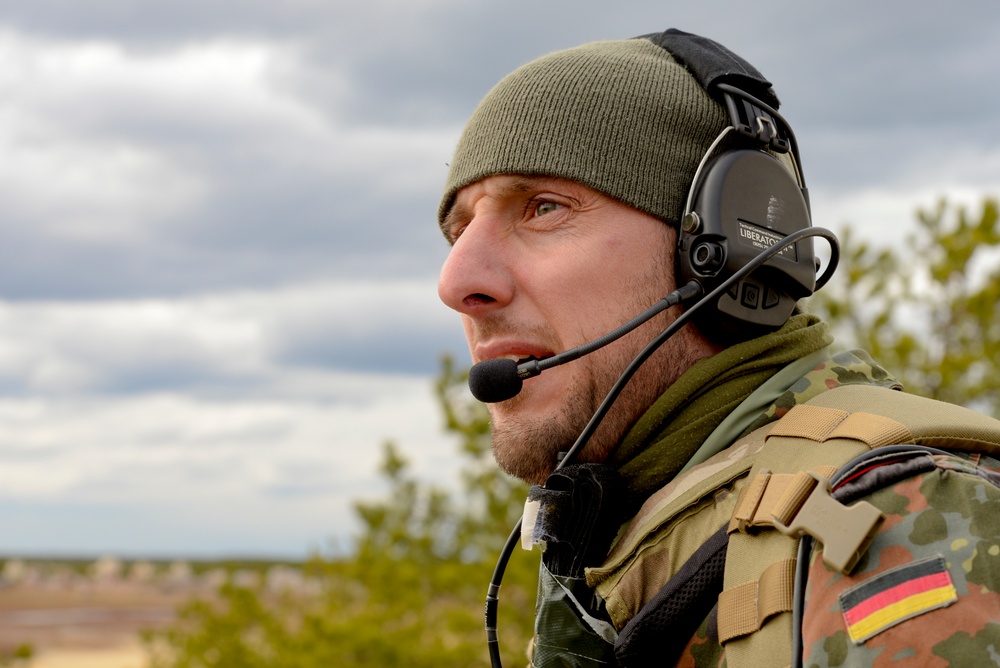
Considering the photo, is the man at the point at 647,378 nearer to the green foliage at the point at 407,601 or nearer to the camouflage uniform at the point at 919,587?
the camouflage uniform at the point at 919,587

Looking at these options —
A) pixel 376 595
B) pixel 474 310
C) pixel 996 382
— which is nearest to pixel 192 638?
pixel 376 595

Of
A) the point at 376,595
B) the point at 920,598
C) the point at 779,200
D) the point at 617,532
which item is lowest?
the point at 376,595

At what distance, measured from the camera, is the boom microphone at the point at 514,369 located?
6.93 feet

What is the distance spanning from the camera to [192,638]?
16.7m

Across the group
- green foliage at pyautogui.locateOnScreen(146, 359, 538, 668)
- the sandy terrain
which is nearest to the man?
green foliage at pyautogui.locateOnScreen(146, 359, 538, 668)

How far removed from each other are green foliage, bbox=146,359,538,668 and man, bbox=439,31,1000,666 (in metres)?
9.14

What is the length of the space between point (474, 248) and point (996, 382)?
460 inches

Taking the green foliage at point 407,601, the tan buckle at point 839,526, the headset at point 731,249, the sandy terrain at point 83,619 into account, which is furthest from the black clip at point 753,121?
the sandy terrain at point 83,619

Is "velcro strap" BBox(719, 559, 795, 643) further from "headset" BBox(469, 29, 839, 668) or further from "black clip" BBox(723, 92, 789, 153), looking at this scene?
"black clip" BBox(723, 92, 789, 153)

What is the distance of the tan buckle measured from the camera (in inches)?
56.6

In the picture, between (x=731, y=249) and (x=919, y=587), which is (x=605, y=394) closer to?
(x=731, y=249)

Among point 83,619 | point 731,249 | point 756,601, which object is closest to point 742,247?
point 731,249

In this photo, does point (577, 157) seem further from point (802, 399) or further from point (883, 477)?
point (883, 477)

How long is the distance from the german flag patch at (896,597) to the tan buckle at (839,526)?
4cm
